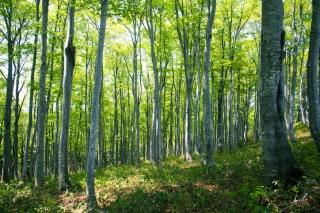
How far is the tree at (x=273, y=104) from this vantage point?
8305 mm

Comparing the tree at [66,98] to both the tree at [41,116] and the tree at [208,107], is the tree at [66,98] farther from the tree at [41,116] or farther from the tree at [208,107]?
the tree at [208,107]

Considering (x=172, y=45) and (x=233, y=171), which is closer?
(x=233, y=171)

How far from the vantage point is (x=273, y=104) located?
844 cm

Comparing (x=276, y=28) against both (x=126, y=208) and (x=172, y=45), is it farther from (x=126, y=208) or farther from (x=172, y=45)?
(x=172, y=45)

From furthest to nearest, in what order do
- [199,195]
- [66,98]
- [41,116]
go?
[41,116] → [66,98] → [199,195]

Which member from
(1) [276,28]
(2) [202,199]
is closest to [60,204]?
(2) [202,199]

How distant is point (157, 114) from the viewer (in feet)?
72.2

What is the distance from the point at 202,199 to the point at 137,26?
20755 millimetres

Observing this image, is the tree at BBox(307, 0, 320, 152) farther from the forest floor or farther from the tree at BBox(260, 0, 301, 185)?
the tree at BBox(260, 0, 301, 185)

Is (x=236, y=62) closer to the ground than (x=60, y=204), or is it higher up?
higher up

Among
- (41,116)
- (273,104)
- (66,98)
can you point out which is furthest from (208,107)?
(41,116)

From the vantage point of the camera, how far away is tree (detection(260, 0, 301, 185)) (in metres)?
8.30

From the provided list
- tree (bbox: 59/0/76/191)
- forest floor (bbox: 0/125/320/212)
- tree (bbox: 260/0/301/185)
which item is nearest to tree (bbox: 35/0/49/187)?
forest floor (bbox: 0/125/320/212)

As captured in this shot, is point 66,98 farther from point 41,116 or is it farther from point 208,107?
point 208,107
